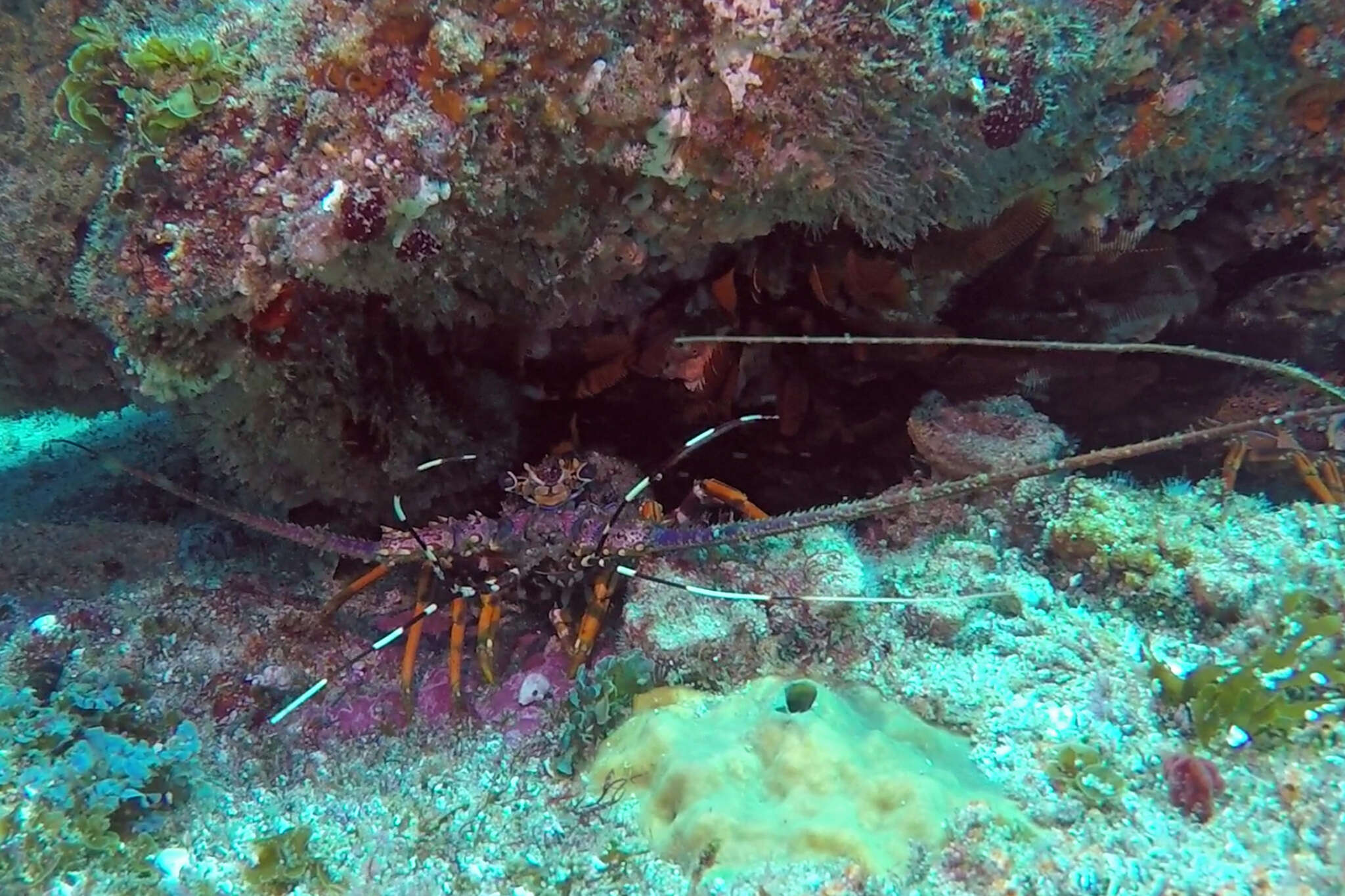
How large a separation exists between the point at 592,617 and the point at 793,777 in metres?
1.28

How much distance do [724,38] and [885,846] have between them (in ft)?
7.48

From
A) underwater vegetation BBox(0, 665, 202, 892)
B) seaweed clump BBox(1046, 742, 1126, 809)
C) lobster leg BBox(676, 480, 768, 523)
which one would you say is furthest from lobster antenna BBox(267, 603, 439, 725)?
seaweed clump BBox(1046, 742, 1126, 809)

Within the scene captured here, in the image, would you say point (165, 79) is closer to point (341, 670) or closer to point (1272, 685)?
point (341, 670)

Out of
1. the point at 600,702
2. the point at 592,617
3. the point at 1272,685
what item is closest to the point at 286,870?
the point at 600,702

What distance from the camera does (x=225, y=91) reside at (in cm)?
249

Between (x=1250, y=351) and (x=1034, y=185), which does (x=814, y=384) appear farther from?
(x=1250, y=351)

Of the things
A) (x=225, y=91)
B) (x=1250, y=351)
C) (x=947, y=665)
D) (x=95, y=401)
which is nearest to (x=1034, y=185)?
(x=1250, y=351)

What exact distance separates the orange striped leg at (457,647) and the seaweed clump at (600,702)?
65 centimetres

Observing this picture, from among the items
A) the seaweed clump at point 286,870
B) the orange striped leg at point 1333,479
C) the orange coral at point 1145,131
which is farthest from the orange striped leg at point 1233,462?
the seaweed clump at point 286,870

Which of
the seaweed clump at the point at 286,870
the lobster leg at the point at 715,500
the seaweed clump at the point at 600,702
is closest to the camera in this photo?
the seaweed clump at the point at 286,870

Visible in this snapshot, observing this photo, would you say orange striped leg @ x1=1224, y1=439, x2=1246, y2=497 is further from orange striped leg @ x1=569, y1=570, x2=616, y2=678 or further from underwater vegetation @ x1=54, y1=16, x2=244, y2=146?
underwater vegetation @ x1=54, y1=16, x2=244, y2=146

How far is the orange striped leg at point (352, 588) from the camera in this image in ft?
11.8

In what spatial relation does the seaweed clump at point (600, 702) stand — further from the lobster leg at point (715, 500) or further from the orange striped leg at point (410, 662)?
the lobster leg at point (715, 500)

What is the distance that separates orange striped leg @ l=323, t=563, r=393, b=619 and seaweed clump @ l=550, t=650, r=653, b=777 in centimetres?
128
